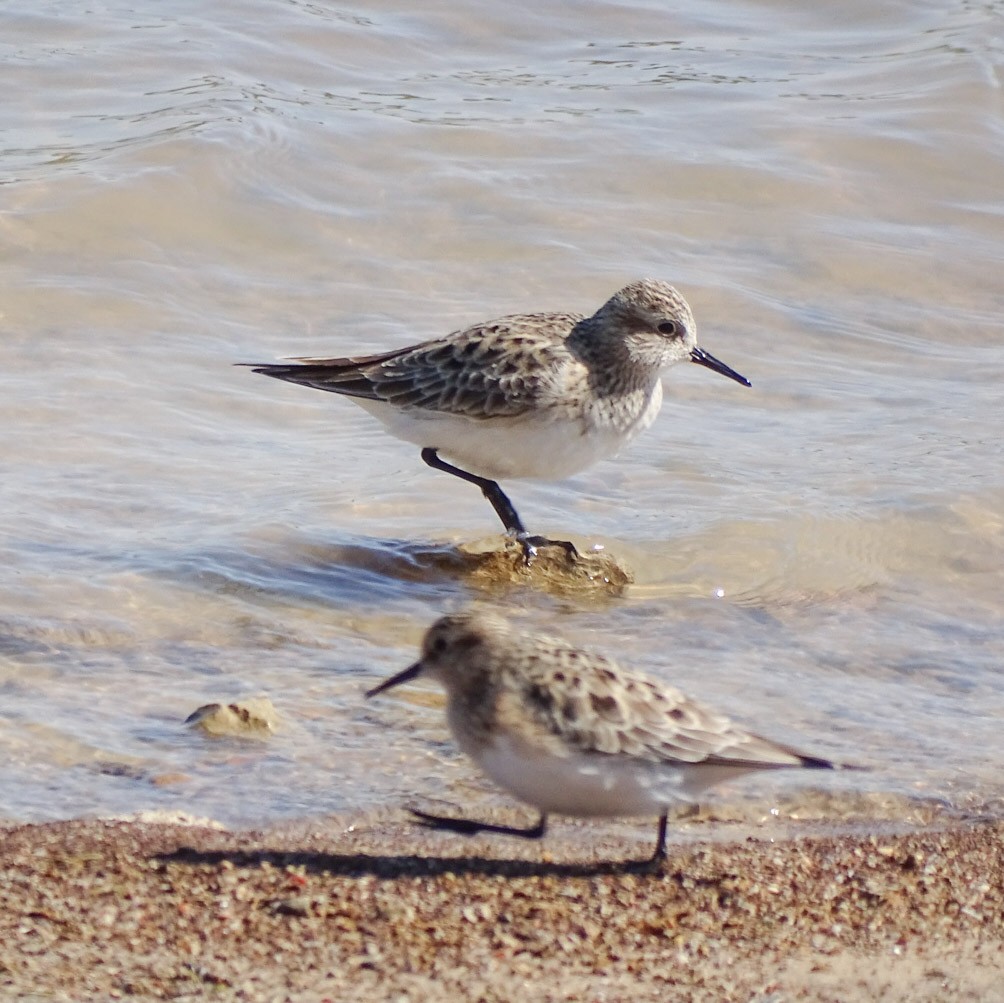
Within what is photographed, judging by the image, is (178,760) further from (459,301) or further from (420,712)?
(459,301)

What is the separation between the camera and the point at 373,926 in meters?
4.60

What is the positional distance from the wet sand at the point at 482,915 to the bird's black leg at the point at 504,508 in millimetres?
3013

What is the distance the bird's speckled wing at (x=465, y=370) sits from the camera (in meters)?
8.47

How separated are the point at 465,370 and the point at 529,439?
0.48 metres

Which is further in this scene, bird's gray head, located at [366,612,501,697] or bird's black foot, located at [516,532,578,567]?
bird's black foot, located at [516,532,578,567]

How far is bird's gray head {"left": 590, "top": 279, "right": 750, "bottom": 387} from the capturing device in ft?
28.5

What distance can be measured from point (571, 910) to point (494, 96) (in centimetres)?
1065

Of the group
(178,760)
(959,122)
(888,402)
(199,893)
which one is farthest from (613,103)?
(199,893)

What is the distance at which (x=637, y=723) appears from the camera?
495 centimetres

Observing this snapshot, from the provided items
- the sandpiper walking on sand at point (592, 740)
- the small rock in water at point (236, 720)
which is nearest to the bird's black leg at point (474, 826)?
the sandpiper walking on sand at point (592, 740)

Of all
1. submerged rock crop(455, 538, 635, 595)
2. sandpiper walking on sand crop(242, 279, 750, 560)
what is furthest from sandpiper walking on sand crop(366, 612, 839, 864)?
sandpiper walking on sand crop(242, 279, 750, 560)

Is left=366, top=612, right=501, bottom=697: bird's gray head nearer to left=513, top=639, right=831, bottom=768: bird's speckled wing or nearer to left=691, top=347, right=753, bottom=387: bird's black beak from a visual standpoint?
left=513, top=639, right=831, bottom=768: bird's speckled wing

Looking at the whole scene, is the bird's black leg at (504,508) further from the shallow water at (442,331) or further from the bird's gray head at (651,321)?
the bird's gray head at (651,321)

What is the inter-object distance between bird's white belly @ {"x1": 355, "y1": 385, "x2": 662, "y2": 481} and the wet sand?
3205mm
